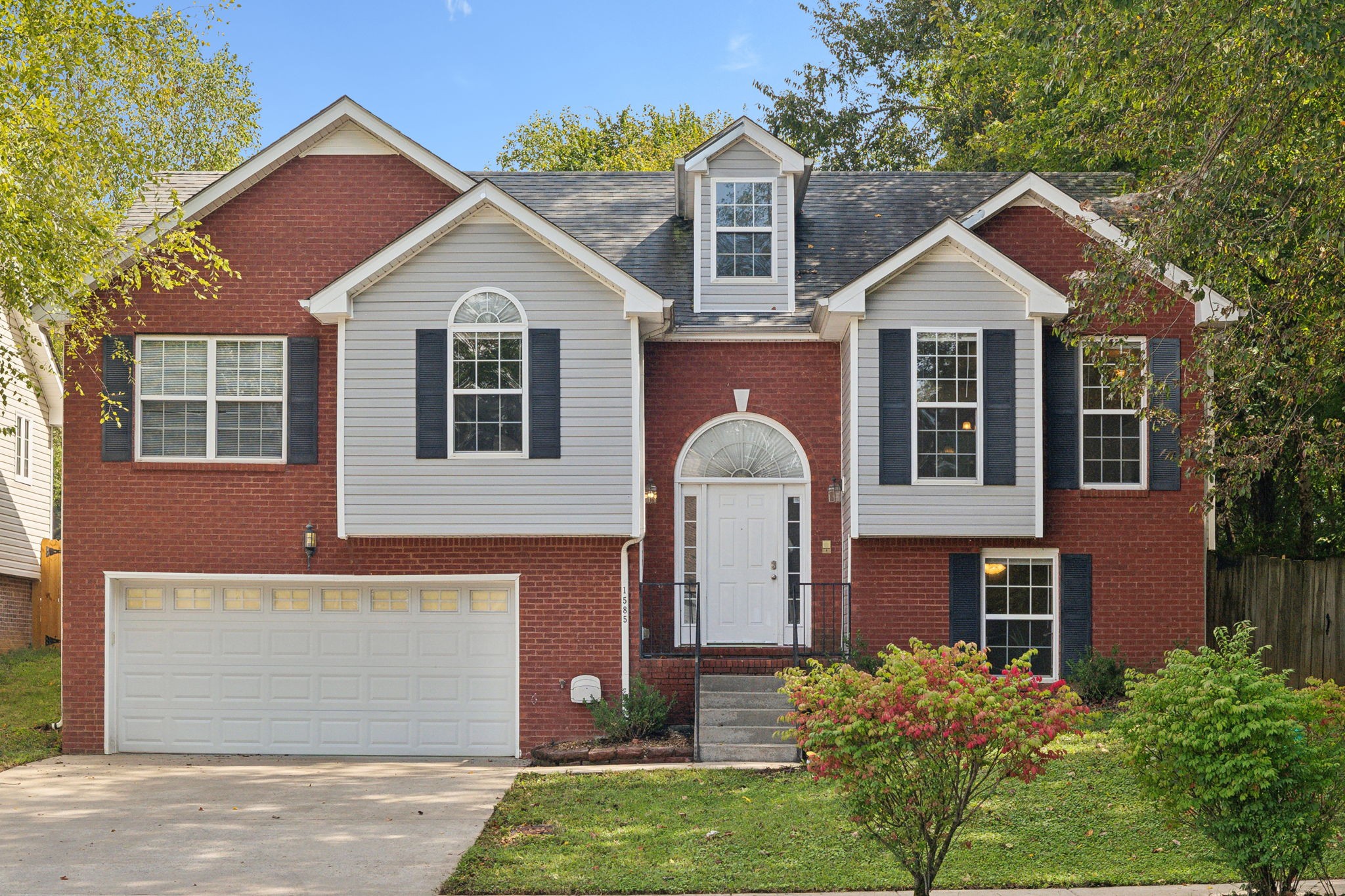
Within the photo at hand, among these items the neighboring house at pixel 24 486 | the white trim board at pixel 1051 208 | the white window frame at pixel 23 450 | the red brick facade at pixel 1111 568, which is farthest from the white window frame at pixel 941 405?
the white window frame at pixel 23 450

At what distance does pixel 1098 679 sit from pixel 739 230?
6.97 meters

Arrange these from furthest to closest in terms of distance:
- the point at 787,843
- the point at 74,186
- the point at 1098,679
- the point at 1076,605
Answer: the point at 1076,605 → the point at 1098,679 → the point at 74,186 → the point at 787,843

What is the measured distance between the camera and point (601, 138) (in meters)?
39.2

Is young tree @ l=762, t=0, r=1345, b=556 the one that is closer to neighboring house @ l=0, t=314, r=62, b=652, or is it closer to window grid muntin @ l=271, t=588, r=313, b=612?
window grid muntin @ l=271, t=588, r=313, b=612

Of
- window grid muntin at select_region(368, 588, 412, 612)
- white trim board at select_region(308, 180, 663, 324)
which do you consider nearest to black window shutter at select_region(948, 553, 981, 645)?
white trim board at select_region(308, 180, 663, 324)

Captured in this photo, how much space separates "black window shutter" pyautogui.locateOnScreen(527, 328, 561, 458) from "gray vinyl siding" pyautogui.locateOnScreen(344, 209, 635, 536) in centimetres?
7

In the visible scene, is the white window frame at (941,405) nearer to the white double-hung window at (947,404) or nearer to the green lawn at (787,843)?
the white double-hung window at (947,404)

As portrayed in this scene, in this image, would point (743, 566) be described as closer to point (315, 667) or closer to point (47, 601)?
point (315, 667)

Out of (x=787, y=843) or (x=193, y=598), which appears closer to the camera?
(x=787, y=843)

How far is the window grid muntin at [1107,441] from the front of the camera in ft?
48.2

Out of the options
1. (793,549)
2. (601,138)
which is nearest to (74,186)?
(793,549)

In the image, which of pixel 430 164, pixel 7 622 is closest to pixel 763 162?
pixel 430 164

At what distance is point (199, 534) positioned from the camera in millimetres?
14438

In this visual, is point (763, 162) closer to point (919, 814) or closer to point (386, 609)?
point (386, 609)
